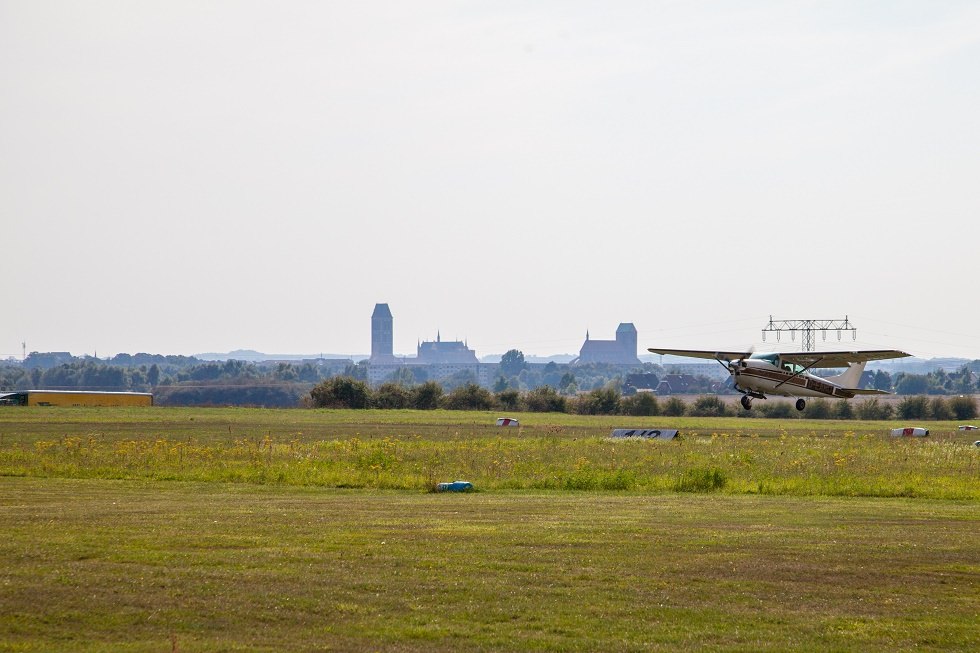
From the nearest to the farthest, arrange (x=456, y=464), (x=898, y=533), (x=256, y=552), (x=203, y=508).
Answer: (x=256, y=552) < (x=898, y=533) < (x=203, y=508) < (x=456, y=464)

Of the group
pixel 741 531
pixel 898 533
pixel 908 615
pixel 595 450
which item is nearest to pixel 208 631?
pixel 908 615

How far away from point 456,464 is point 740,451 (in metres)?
13.7

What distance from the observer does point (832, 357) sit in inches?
2655

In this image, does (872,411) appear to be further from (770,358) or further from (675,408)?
(770,358)

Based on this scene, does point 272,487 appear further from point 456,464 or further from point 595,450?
point 595,450

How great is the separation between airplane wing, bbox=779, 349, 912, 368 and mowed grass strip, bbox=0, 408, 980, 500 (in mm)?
4687

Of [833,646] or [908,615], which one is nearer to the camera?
[833,646]

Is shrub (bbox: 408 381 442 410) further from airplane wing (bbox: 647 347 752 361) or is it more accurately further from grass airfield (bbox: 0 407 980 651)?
grass airfield (bbox: 0 407 980 651)

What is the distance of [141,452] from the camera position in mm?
39219

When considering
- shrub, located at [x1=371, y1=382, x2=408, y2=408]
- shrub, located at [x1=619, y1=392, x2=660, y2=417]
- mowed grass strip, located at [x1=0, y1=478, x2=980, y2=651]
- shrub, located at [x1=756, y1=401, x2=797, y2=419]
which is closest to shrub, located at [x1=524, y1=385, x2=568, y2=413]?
shrub, located at [x1=619, y1=392, x2=660, y2=417]

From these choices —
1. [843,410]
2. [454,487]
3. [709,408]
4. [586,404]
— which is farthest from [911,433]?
[586,404]

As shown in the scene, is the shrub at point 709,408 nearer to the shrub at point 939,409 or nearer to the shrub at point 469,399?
the shrub at point 939,409

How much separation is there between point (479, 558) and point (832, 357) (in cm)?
5411

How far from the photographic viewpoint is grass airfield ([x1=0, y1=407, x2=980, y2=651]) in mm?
12586
